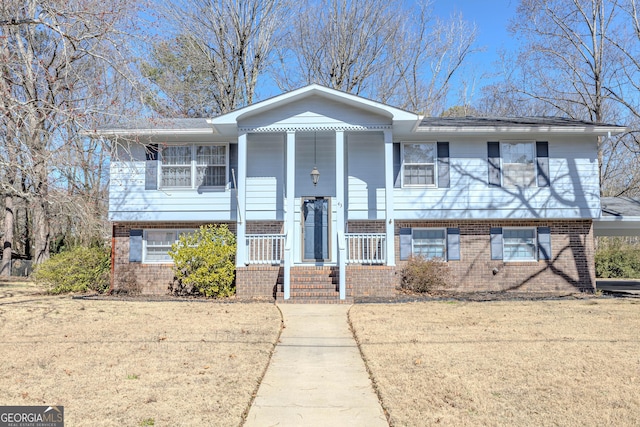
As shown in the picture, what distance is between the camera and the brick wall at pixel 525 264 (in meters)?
14.2

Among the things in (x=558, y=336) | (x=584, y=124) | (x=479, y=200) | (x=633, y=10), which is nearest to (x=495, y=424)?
(x=558, y=336)

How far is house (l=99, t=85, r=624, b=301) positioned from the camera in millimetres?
14094

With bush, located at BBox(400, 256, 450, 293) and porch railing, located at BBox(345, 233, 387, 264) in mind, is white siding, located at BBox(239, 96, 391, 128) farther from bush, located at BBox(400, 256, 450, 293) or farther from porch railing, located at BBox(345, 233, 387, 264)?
bush, located at BBox(400, 256, 450, 293)

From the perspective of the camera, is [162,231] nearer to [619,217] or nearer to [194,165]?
[194,165]

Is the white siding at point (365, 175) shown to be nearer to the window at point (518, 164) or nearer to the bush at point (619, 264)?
the window at point (518, 164)

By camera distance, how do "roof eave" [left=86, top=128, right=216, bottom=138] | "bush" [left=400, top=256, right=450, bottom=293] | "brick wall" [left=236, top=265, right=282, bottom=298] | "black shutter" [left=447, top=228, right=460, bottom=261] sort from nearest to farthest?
"brick wall" [left=236, top=265, right=282, bottom=298], "bush" [left=400, top=256, right=450, bottom=293], "roof eave" [left=86, top=128, right=216, bottom=138], "black shutter" [left=447, top=228, right=460, bottom=261]

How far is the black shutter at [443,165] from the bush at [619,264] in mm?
15226

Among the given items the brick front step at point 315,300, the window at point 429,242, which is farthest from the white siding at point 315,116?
the brick front step at point 315,300

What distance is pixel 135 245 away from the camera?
563 inches

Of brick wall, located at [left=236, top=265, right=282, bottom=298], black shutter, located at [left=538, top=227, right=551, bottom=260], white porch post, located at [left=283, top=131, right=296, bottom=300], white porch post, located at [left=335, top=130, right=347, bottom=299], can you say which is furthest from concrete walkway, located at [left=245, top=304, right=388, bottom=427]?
black shutter, located at [left=538, top=227, right=551, bottom=260]

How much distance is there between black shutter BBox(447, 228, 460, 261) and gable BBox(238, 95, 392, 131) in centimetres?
386

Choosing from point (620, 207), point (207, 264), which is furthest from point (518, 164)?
point (207, 264)

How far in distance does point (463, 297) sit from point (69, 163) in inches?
413

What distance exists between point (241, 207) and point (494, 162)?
7.46 metres
